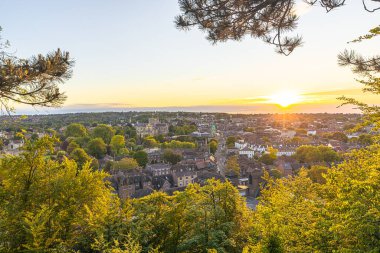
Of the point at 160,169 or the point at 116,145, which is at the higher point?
the point at 116,145

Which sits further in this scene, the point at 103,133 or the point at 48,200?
the point at 103,133

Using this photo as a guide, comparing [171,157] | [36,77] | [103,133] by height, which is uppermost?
[36,77]

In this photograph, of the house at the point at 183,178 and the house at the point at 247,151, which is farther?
the house at the point at 247,151

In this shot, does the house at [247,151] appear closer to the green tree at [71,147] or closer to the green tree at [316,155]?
the green tree at [316,155]

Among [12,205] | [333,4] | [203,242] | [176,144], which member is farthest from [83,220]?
[176,144]

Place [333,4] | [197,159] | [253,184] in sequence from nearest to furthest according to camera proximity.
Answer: [333,4]
[253,184]
[197,159]

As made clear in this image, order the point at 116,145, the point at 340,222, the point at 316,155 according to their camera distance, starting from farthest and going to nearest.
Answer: the point at 116,145 → the point at 316,155 → the point at 340,222

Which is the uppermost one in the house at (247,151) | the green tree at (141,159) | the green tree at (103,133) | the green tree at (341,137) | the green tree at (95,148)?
the green tree at (103,133)

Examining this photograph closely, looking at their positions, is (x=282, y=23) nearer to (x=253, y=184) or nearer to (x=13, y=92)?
(x=13, y=92)

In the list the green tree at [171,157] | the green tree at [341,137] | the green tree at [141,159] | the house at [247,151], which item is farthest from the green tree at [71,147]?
the green tree at [341,137]

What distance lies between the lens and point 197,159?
174 ft

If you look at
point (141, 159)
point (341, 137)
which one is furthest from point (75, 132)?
point (341, 137)

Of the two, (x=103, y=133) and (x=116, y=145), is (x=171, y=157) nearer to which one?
(x=116, y=145)

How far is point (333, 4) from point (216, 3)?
2.49 metres
